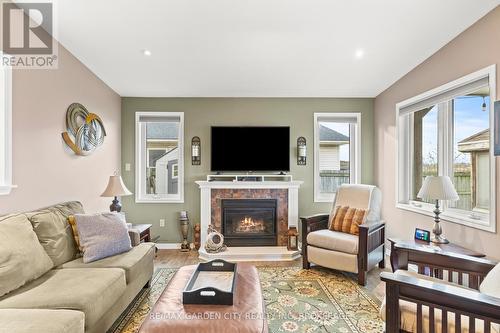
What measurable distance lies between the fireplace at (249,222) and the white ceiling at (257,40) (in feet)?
5.77

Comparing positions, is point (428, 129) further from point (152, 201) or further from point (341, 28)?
point (152, 201)

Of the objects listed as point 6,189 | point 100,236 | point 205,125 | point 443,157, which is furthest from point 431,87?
point 6,189

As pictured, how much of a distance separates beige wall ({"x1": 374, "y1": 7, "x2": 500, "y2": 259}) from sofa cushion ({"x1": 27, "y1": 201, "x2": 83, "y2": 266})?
3.70m

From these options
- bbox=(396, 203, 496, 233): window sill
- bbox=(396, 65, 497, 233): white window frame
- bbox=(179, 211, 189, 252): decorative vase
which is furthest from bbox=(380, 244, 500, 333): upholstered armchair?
bbox=(179, 211, 189, 252): decorative vase

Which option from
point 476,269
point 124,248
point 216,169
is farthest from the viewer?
point 216,169

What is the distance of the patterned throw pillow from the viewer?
11.1ft

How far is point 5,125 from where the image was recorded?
7.25ft

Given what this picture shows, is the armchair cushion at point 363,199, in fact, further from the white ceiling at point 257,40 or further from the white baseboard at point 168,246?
the white baseboard at point 168,246

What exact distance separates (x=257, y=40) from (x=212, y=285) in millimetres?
2432

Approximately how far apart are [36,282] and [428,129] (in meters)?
4.23

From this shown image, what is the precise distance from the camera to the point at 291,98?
4395 millimetres

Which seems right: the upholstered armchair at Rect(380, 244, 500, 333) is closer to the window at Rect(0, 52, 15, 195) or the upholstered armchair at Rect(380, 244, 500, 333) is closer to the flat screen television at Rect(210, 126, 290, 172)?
the flat screen television at Rect(210, 126, 290, 172)

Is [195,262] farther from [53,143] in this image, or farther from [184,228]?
[53,143]

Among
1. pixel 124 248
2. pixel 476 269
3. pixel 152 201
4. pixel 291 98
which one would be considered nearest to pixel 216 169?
pixel 152 201
